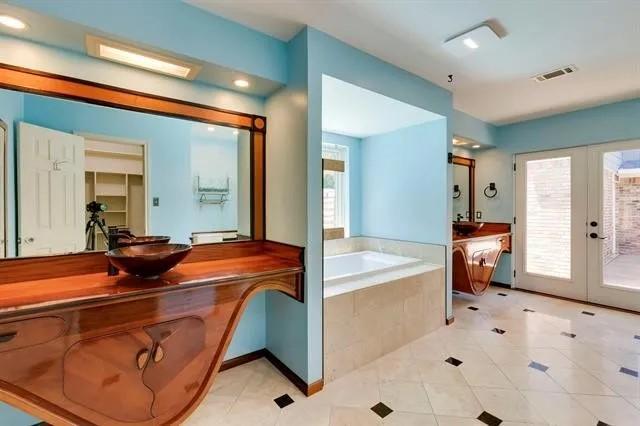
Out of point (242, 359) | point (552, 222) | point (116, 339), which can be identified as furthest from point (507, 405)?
point (552, 222)

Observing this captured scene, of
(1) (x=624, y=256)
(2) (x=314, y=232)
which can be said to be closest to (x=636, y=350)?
(1) (x=624, y=256)

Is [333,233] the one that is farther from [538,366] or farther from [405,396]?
[538,366]

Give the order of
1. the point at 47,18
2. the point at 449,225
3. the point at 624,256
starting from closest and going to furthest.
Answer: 1. the point at 47,18
2. the point at 449,225
3. the point at 624,256

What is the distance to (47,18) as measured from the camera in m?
1.44

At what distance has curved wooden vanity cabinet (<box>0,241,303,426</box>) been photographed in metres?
1.17

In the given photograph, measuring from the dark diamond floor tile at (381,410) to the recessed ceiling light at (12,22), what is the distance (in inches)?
118

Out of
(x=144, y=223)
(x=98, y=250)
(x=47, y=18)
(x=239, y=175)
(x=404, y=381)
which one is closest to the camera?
(x=47, y=18)

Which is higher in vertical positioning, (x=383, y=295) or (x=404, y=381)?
(x=383, y=295)

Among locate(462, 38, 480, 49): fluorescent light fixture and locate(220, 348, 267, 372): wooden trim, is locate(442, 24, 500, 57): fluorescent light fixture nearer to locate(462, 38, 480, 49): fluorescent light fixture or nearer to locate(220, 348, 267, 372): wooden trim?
locate(462, 38, 480, 49): fluorescent light fixture

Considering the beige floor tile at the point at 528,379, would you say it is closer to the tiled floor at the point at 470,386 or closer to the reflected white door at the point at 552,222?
the tiled floor at the point at 470,386

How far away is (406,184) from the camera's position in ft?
11.7

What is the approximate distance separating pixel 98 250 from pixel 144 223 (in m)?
0.31

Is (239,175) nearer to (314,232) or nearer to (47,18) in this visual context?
(314,232)

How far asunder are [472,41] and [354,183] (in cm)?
223
